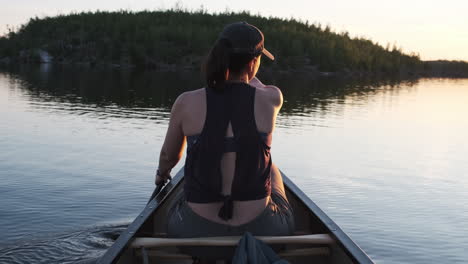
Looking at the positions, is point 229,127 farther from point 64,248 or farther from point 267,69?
point 267,69

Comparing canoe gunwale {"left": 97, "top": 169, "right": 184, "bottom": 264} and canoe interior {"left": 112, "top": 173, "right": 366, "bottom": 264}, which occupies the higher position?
canoe gunwale {"left": 97, "top": 169, "right": 184, "bottom": 264}

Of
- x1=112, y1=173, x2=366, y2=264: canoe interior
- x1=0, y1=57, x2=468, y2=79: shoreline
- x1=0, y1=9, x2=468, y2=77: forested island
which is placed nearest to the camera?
x1=112, y1=173, x2=366, y2=264: canoe interior

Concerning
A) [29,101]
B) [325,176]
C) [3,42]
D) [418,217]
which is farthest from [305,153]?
[3,42]

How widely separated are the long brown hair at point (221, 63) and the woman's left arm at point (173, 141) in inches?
6.6

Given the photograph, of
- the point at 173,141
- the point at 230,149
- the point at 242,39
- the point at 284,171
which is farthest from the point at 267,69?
the point at 230,149

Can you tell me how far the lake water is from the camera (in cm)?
548

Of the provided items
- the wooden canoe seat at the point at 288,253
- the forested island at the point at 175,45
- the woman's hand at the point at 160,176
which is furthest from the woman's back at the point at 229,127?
the forested island at the point at 175,45

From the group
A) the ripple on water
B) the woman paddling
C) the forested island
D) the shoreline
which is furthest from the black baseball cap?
the forested island

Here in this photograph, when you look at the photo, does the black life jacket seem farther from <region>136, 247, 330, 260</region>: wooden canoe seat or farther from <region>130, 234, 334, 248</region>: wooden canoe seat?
<region>136, 247, 330, 260</region>: wooden canoe seat

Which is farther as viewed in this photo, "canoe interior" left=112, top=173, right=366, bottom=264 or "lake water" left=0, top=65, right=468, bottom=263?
"lake water" left=0, top=65, right=468, bottom=263

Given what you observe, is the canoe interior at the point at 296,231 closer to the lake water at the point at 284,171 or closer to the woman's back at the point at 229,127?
A: the woman's back at the point at 229,127

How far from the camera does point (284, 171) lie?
8.77m

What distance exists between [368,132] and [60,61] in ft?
172

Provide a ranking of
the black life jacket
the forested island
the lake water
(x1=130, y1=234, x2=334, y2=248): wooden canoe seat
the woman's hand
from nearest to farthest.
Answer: the black life jacket
(x1=130, y1=234, x2=334, y2=248): wooden canoe seat
the woman's hand
the lake water
the forested island
